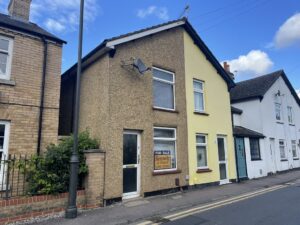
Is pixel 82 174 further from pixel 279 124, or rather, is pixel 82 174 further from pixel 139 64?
pixel 279 124

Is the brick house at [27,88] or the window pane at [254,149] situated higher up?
the brick house at [27,88]

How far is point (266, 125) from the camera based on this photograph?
1775 cm

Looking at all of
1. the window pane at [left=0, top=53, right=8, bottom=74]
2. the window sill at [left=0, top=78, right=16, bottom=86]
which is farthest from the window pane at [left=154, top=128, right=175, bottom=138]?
the window pane at [left=0, top=53, right=8, bottom=74]

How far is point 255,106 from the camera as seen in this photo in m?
17.7

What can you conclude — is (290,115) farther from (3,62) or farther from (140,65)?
(3,62)

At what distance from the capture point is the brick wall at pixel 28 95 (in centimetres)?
810

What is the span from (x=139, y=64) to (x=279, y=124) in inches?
591

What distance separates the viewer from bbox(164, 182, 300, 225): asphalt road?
6.29 m

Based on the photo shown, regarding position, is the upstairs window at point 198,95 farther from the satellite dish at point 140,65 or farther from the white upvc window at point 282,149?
the white upvc window at point 282,149

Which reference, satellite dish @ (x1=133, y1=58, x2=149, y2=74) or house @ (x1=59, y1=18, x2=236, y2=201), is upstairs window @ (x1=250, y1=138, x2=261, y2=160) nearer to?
house @ (x1=59, y1=18, x2=236, y2=201)

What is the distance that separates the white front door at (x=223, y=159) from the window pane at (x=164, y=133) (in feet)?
12.7

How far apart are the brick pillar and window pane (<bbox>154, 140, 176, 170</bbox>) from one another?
8.82 feet

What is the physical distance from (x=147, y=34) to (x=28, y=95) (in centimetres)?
550

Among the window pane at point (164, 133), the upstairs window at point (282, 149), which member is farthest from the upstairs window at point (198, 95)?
the upstairs window at point (282, 149)
